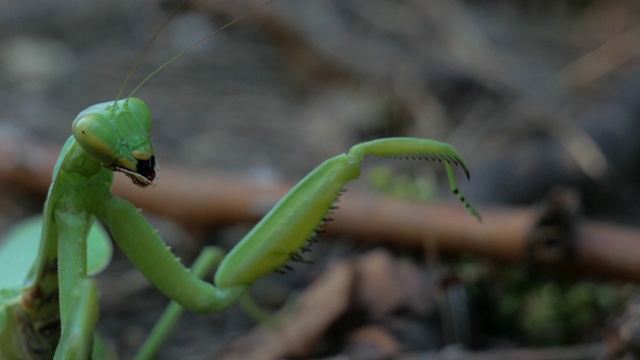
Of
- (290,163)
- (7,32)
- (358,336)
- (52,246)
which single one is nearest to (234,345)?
(358,336)

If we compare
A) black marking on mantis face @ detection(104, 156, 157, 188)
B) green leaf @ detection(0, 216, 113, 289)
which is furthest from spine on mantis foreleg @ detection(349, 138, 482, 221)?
green leaf @ detection(0, 216, 113, 289)

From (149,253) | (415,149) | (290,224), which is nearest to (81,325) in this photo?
(149,253)

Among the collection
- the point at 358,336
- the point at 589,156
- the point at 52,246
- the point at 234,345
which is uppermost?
the point at 589,156

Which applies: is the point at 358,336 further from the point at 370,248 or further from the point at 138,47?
the point at 138,47

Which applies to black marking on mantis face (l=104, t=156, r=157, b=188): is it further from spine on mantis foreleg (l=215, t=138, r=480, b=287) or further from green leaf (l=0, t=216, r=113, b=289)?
green leaf (l=0, t=216, r=113, b=289)

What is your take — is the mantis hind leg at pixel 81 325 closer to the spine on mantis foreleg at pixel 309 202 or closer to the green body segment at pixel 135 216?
the green body segment at pixel 135 216

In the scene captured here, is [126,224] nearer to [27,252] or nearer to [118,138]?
[118,138]
